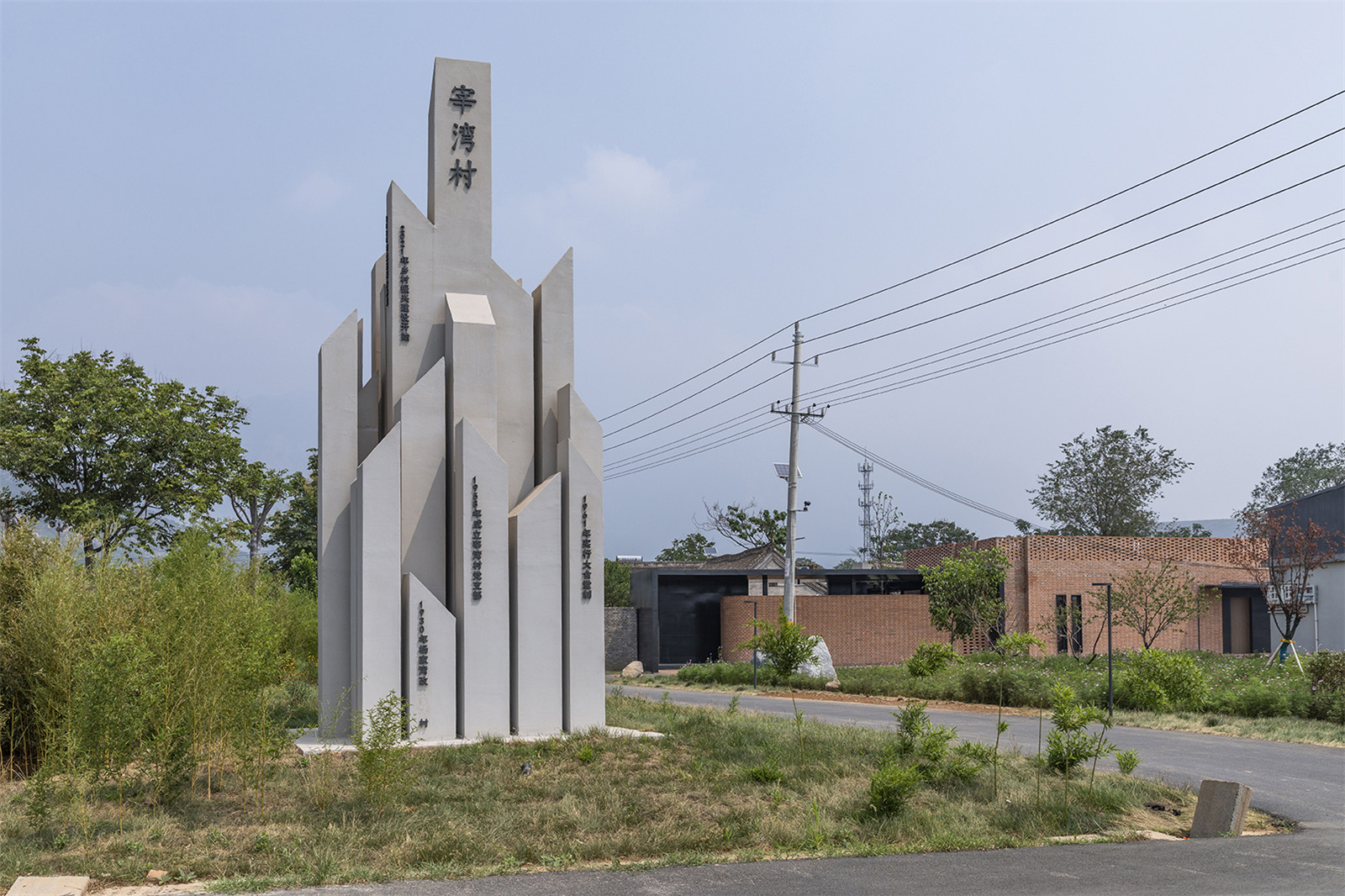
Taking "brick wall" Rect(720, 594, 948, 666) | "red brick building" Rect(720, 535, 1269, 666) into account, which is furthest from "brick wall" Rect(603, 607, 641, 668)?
"brick wall" Rect(720, 594, 948, 666)

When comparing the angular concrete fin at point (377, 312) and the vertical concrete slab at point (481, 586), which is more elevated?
the angular concrete fin at point (377, 312)

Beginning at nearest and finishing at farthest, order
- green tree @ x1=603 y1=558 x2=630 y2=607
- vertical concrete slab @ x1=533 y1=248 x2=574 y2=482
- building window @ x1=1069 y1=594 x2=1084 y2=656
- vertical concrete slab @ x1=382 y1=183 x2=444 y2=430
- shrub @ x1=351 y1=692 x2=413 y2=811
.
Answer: shrub @ x1=351 y1=692 x2=413 y2=811
vertical concrete slab @ x1=382 y1=183 x2=444 y2=430
vertical concrete slab @ x1=533 y1=248 x2=574 y2=482
building window @ x1=1069 y1=594 x2=1084 y2=656
green tree @ x1=603 y1=558 x2=630 y2=607

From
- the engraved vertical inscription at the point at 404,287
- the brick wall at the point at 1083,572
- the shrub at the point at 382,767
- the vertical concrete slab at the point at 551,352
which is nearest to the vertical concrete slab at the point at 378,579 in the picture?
the engraved vertical inscription at the point at 404,287

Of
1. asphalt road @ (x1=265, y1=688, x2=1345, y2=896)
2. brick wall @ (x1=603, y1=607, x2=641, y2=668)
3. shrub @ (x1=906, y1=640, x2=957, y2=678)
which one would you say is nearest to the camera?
asphalt road @ (x1=265, y1=688, x2=1345, y2=896)

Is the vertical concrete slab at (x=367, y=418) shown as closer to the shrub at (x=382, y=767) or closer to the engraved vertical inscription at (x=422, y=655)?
the engraved vertical inscription at (x=422, y=655)

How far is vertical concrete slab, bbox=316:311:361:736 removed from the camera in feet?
42.2

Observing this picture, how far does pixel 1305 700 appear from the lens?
1723 cm

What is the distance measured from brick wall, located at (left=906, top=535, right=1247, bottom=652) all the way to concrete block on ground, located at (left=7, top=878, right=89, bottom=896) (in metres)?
29.6

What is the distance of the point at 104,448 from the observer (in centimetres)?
2384

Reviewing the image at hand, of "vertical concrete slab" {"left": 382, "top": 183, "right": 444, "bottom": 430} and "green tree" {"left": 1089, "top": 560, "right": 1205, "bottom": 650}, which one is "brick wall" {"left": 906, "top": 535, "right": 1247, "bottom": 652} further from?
"vertical concrete slab" {"left": 382, "top": 183, "right": 444, "bottom": 430}

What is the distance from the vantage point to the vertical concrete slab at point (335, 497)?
42.2 ft

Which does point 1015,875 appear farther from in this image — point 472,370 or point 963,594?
point 963,594

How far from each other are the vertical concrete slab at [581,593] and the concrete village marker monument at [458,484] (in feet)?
0.07

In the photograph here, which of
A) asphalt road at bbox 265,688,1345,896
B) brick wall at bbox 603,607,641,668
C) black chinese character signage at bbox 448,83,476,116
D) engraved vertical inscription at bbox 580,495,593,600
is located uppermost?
black chinese character signage at bbox 448,83,476,116
